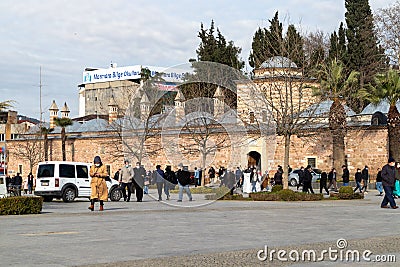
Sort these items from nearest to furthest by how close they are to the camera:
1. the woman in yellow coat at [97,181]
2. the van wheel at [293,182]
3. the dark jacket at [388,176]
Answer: the woman in yellow coat at [97,181] < the dark jacket at [388,176] < the van wheel at [293,182]

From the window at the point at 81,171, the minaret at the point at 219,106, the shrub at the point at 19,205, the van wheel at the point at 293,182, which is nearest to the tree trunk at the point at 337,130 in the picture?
the van wheel at the point at 293,182

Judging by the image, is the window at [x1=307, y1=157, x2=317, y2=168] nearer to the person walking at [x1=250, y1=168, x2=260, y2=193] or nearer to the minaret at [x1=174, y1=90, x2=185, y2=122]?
the person walking at [x1=250, y1=168, x2=260, y2=193]

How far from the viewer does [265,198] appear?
27500mm

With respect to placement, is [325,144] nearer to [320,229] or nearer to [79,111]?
[320,229]

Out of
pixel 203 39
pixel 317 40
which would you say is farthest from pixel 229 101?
pixel 317 40

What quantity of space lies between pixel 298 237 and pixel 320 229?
1760 mm

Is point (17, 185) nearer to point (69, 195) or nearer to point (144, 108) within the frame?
point (69, 195)

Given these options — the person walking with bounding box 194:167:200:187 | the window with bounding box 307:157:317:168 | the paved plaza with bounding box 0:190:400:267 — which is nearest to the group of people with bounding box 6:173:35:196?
the person walking with bounding box 194:167:200:187

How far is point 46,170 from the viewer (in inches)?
1046

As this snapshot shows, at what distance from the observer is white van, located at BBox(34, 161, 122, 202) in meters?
26.3

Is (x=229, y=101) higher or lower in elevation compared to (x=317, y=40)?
lower

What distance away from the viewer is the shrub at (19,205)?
18.1 metres

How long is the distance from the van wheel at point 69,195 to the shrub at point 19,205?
7720 mm

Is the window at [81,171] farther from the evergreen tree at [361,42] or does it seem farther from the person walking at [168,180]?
the evergreen tree at [361,42]
